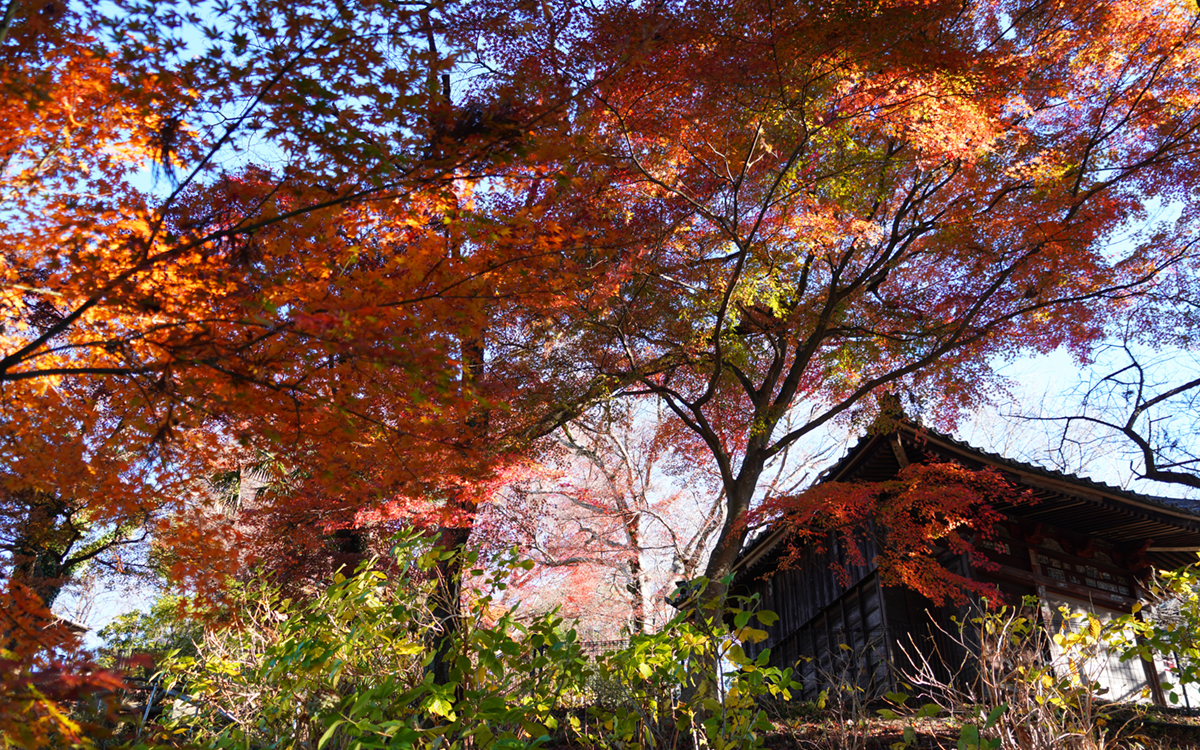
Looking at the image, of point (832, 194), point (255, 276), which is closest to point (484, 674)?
point (255, 276)

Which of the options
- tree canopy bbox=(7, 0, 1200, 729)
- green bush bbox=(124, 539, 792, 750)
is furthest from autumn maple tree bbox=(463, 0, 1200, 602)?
green bush bbox=(124, 539, 792, 750)

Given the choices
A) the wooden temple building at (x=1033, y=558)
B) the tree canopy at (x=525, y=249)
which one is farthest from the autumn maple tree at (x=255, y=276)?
the wooden temple building at (x=1033, y=558)

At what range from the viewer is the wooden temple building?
8.32 meters

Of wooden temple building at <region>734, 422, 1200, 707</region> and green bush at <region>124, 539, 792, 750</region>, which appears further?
wooden temple building at <region>734, 422, 1200, 707</region>

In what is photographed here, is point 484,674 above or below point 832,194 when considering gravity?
below

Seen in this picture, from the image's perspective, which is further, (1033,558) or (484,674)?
(1033,558)

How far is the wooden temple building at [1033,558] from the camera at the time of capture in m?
8.32

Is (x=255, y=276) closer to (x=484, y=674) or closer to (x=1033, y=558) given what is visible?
(x=484, y=674)

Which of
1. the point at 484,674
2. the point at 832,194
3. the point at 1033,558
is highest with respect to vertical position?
the point at 832,194

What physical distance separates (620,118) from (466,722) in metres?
5.82

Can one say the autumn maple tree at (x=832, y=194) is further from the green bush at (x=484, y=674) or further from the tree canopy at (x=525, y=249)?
the green bush at (x=484, y=674)

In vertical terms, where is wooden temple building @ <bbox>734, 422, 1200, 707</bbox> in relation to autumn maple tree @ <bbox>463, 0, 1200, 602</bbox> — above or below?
below

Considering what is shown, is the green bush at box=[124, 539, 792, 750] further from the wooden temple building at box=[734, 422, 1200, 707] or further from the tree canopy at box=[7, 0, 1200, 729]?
the wooden temple building at box=[734, 422, 1200, 707]

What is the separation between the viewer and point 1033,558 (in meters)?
9.31
